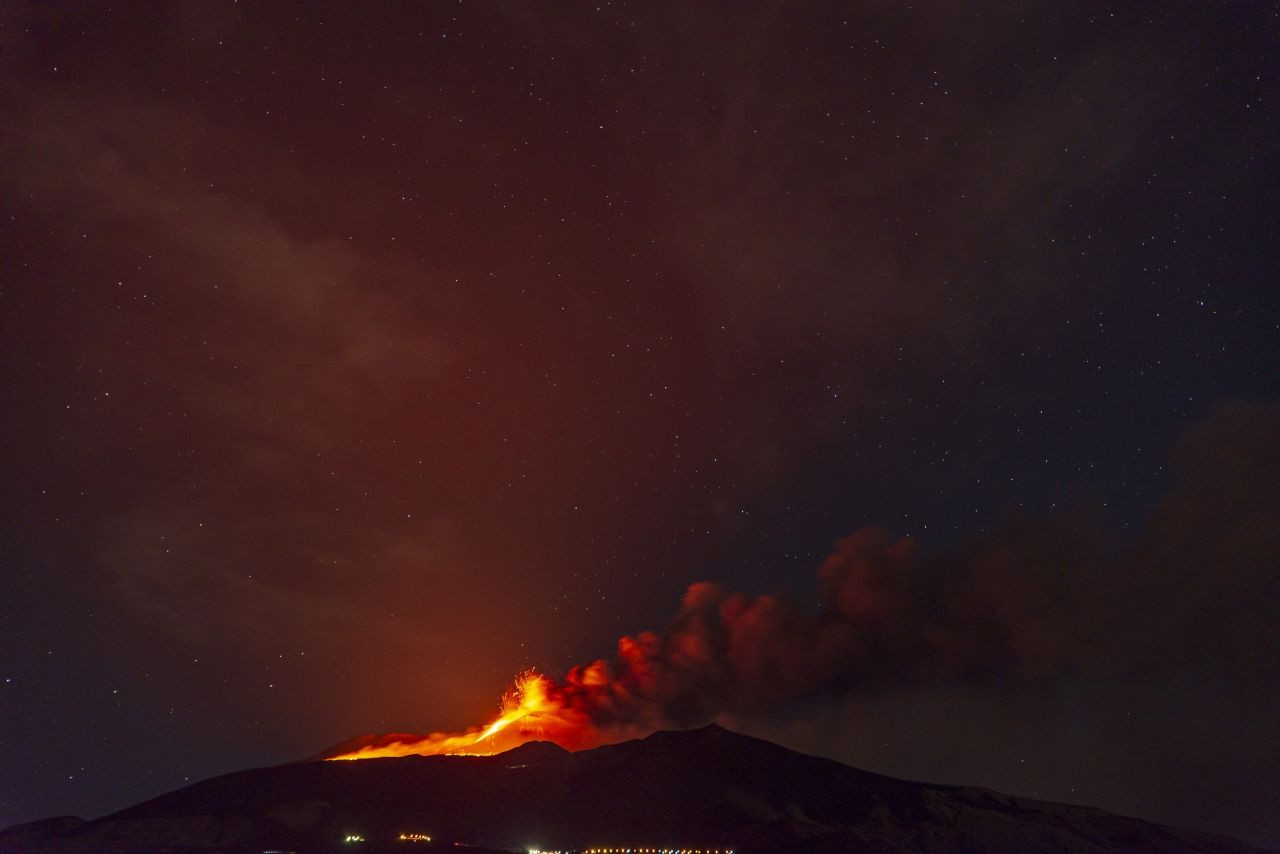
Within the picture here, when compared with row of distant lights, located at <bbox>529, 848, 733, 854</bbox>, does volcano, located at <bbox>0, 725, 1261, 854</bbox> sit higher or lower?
higher

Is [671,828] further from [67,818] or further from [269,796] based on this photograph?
[67,818]

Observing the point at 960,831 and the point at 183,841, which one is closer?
the point at 183,841

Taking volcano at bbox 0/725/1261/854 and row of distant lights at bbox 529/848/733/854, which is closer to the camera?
volcano at bbox 0/725/1261/854

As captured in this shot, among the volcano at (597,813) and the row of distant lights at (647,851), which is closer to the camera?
the volcano at (597,813)

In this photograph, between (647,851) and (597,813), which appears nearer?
(647,851)

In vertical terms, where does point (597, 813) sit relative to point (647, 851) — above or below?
Result: above

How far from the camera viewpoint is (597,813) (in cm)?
15600

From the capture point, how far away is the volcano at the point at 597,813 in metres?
138

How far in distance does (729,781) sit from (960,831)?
1474 inches

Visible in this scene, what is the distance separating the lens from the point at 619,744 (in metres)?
185

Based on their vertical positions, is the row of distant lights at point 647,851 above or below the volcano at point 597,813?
below

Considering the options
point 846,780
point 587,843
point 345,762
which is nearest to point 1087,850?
point 846,780

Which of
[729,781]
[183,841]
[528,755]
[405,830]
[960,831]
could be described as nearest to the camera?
[183,841]

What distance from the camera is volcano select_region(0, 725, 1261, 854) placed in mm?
137500
